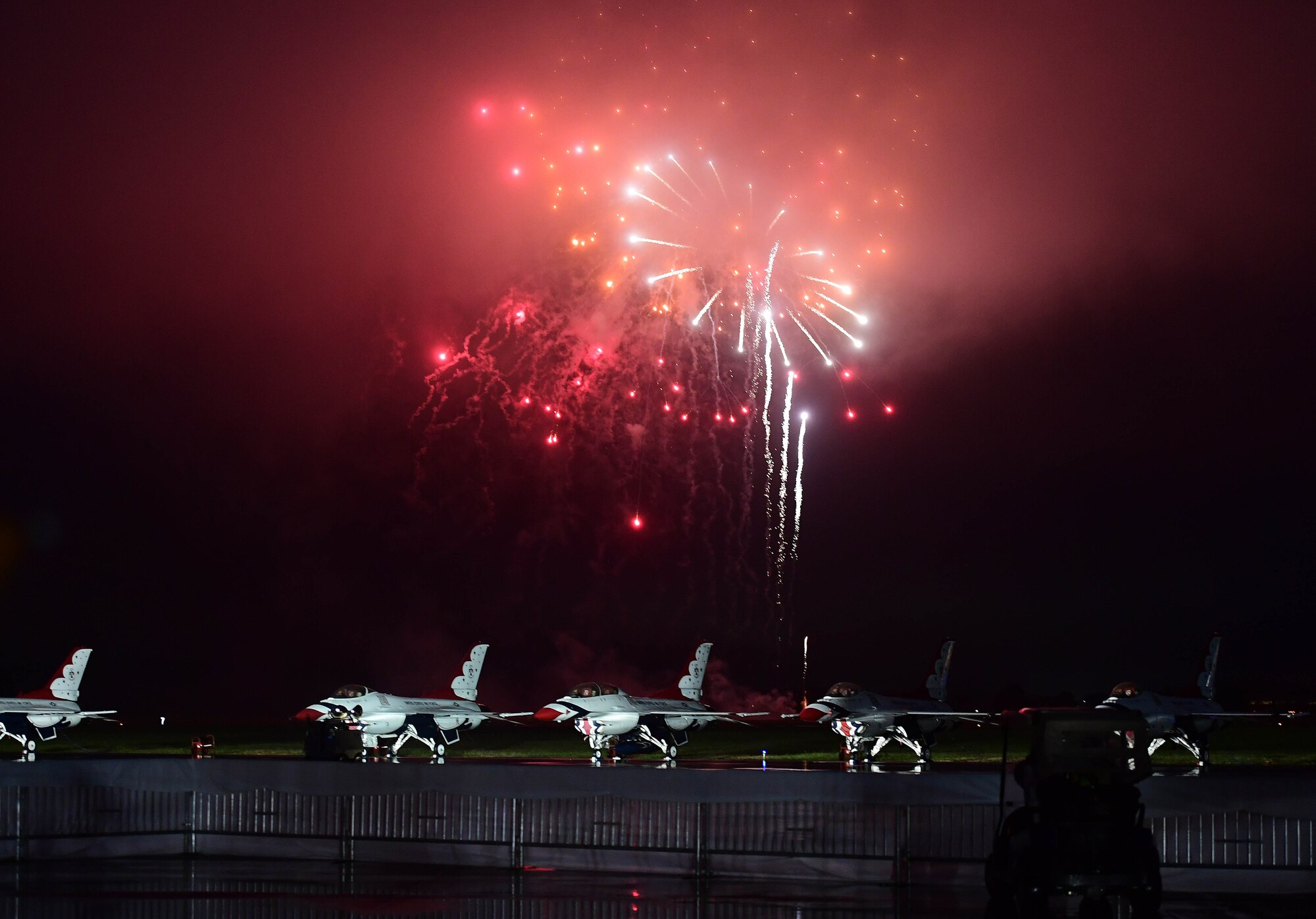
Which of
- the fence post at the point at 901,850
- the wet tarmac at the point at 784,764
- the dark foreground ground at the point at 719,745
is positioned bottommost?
the dark foreground ground at the point at 719,745

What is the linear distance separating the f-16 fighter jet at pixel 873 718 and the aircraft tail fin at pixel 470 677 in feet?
56.0

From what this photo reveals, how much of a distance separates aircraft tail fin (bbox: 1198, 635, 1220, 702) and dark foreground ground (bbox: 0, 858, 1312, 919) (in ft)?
102

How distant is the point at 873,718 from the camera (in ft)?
127

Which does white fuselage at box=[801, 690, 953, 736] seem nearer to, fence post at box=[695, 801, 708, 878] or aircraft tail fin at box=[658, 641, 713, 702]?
aircraft tail fin at box=[658, 641, 713, 702]

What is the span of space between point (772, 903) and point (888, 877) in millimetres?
2235

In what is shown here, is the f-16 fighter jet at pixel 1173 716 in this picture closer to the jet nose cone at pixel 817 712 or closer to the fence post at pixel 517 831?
the jet nose cone at pixel 817 712

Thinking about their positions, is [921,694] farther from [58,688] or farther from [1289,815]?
[58,688]

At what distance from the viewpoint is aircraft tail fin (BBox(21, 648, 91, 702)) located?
170 ft

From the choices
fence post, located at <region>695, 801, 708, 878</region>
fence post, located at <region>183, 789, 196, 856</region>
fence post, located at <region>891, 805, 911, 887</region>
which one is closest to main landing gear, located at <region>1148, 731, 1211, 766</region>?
fence post, located at <region>891, 805, 911, 887</region>

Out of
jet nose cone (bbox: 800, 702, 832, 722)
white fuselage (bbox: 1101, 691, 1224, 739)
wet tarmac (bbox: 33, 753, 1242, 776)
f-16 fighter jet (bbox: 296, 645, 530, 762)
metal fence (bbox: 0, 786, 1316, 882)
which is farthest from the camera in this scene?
f-16 fighter jet (bbox: 296, 645, 530, 762)

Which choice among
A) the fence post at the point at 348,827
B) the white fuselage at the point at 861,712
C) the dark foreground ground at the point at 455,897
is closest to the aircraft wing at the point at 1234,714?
the white fuselage at the point at 861,712

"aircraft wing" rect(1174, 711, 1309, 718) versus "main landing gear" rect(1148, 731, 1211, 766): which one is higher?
"aircraft wing" rect(1174, 711, 1309, 718)

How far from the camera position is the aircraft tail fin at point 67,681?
51750mm

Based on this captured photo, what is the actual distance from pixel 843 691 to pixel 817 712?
1.17 metres
